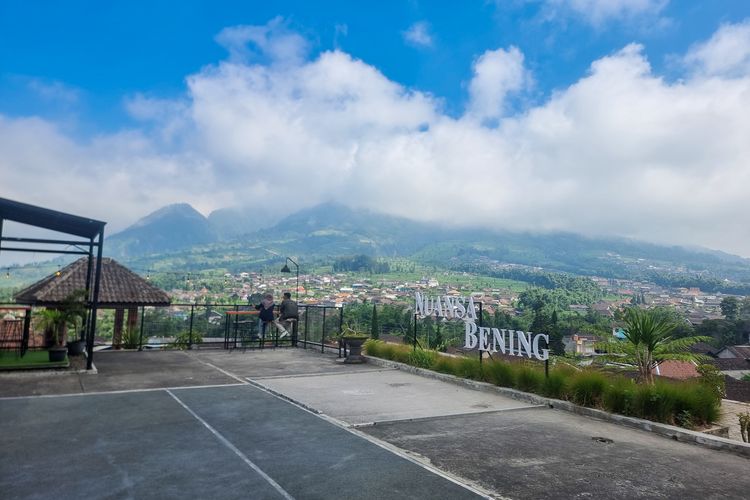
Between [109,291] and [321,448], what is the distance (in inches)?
604

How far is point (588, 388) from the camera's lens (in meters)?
7.88

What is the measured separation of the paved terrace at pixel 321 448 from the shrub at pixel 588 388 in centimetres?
49

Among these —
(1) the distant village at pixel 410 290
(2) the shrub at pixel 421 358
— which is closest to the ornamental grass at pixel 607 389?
(2) the shrub at pixel 421 358

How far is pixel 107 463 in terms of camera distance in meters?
4.82

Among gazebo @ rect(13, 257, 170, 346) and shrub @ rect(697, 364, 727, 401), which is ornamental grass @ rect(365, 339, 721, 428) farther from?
gazebo @ rect(13, 257, 170, 346)

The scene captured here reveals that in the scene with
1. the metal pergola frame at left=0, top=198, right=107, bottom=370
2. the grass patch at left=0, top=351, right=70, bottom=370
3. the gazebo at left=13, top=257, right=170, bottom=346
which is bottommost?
the grass patch at left=0, top=351, right=70, bottom=370

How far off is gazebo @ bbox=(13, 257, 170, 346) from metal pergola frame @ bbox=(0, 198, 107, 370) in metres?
3.45

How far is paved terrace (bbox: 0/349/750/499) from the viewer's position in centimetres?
432

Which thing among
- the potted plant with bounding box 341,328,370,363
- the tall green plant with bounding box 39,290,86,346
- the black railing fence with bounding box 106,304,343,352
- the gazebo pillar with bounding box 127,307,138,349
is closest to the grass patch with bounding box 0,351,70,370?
the tall green plant with bounding box 39,290,86,346

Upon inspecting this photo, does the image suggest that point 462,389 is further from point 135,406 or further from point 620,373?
point 135,406

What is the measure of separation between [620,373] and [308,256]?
170386 mm

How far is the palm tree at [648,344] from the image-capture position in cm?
839

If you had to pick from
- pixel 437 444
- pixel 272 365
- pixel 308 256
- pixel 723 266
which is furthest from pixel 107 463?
pixel 723 266

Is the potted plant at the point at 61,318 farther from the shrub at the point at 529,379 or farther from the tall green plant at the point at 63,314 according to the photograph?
the shrub at the point at 529,379
